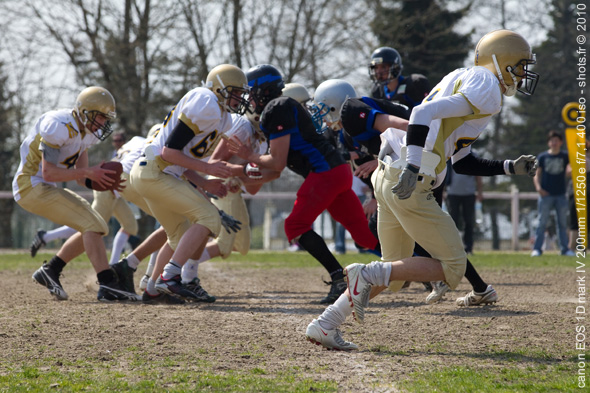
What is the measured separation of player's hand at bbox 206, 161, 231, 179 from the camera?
5973 millimetres

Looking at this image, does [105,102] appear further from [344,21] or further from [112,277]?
[344,21]

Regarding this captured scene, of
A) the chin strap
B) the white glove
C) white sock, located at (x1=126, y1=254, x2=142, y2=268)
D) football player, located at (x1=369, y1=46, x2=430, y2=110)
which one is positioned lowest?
white sock, located at (x1=126, y1=254, x2=142, y2=268)

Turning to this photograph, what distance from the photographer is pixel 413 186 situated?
389cm

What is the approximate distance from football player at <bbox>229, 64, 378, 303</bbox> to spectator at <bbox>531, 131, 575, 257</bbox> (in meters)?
7.55

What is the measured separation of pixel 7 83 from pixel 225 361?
20948 mm

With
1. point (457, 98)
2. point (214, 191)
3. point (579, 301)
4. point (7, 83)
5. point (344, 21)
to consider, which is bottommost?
point (579, 301)

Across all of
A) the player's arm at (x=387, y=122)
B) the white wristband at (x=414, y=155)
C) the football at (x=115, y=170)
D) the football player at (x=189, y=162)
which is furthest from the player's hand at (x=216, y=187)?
the white wristband at (x=414, y=155)

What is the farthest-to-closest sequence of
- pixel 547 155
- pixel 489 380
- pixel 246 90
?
pixel 547 155
pixel 246 90
pixel 489 380

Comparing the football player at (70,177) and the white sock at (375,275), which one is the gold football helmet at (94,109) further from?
the white sock at (375,275)

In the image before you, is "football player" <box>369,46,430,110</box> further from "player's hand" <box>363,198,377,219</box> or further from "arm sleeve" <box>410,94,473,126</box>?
"arm sleeve" <box>410,94,473,126</box>

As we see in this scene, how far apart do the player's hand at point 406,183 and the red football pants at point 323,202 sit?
2330 millimetres

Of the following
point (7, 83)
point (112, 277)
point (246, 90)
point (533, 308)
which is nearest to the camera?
point (533, 308)

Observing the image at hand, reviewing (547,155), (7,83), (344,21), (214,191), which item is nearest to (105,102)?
(214,191)

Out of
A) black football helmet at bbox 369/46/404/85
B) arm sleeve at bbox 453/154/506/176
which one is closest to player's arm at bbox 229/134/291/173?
arm sleeve at bbox 453/154/506/176
